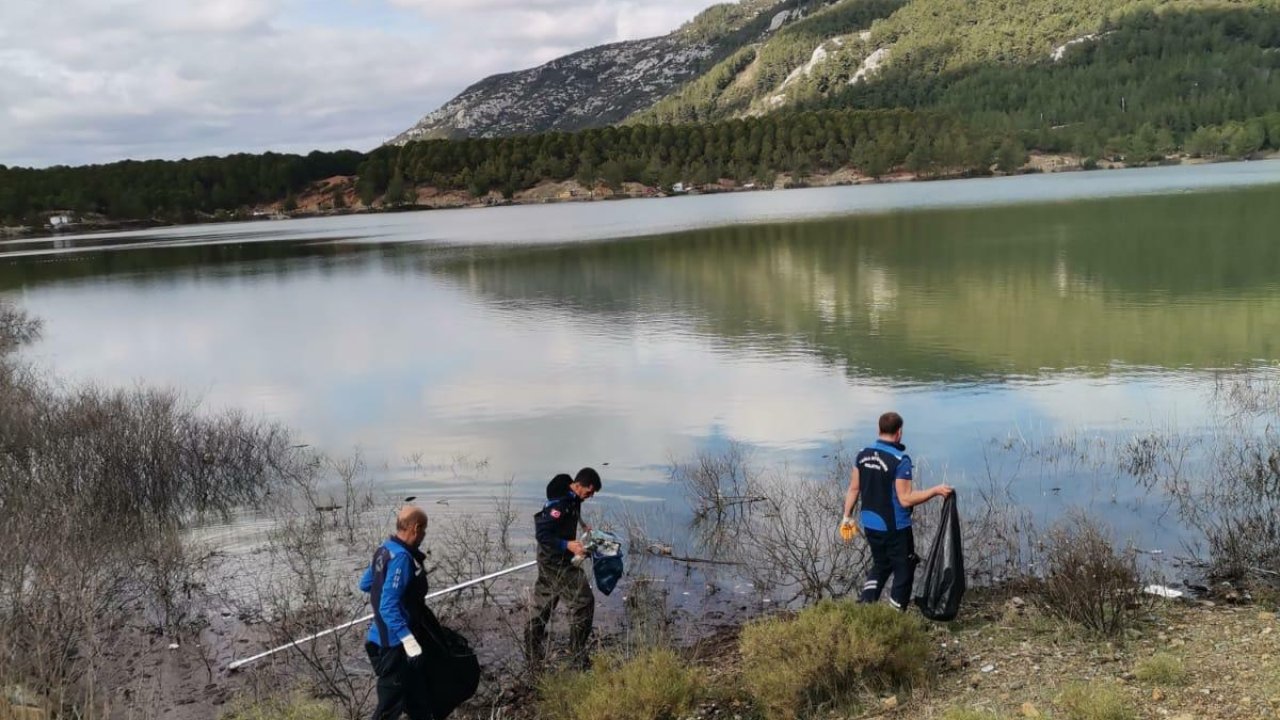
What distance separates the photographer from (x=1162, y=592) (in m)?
9.44

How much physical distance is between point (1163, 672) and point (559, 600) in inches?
185

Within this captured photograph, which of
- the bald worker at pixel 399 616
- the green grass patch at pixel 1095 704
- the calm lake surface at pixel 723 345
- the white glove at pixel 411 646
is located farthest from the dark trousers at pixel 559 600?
the calm lake surface at pixel 723 345

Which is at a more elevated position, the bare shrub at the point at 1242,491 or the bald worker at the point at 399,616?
the bald worker at the point at 399,616

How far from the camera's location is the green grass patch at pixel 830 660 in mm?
7363


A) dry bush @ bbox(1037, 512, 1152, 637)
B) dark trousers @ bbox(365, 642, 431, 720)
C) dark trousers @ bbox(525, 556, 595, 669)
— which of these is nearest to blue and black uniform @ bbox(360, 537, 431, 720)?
dark trousers @ bbox(365, 642, 431, 720)

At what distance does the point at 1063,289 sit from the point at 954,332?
26.9 ft

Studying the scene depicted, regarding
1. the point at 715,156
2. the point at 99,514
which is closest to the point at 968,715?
the point at 99,514

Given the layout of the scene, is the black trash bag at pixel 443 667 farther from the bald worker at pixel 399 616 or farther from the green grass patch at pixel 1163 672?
the green grass patch at pixel 1163 672

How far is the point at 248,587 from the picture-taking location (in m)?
11.8

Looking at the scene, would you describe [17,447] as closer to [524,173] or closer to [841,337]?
[841,337]

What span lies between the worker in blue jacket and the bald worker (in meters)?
1.69

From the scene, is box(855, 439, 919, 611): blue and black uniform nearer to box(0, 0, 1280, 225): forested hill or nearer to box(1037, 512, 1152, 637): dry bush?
box(1037, 512, 1152, 637): dry bush

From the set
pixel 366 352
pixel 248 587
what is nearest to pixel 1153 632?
pixel 248 587

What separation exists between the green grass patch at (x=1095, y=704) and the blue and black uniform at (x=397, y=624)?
13.9ft
